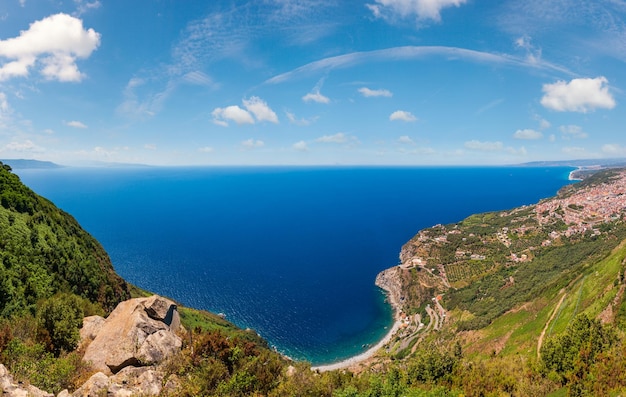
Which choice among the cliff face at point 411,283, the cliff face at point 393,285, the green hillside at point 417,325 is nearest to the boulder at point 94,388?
the green hillside at point 417,325

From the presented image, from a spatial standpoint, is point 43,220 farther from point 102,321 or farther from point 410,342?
point 410,342

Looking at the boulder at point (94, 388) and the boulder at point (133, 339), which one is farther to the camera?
the boulder at point (133, 339)

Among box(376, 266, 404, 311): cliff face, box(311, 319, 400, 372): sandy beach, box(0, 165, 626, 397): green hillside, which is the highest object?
box(0, 165, 626, 397): green hillside

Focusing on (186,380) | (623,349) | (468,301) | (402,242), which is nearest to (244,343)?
(186,380)

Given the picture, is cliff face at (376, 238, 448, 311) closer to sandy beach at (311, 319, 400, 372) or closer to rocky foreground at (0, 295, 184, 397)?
sandy beach at (311, 319, 400, 372)

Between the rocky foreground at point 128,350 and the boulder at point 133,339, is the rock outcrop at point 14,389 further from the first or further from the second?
the boulder at point 133,339

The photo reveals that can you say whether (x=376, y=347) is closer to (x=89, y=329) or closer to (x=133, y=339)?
(x=89, y=329)

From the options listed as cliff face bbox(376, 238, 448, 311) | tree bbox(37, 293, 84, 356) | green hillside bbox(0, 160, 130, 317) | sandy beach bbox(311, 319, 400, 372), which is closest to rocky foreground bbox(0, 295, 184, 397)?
tree bbox(37, 293, 84, 356)
